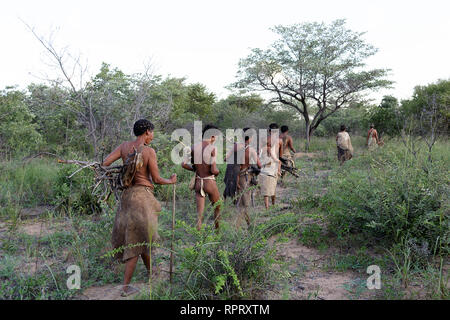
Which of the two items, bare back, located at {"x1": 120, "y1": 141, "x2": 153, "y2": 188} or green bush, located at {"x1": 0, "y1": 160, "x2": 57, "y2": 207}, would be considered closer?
bare back, located at {"x1": 120, "y1": 141, "x2": 153, "y2": 188}

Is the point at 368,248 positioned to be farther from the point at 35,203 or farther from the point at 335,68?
the point at 335,68

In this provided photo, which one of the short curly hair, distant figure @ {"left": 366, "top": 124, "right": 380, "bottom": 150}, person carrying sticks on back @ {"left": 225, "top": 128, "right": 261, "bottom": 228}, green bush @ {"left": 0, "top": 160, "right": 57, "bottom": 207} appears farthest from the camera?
distant figure @ {"left": 366, "top": 124, "right": 380, "bottom": 150}

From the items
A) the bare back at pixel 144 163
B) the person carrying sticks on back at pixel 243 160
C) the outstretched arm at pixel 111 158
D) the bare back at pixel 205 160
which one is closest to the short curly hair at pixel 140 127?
the bare back at pixel 144 163

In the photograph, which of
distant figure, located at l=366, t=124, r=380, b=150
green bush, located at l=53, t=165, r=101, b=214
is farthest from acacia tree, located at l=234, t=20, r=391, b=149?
green bush, located at l=53, t=165, r=101, b=214

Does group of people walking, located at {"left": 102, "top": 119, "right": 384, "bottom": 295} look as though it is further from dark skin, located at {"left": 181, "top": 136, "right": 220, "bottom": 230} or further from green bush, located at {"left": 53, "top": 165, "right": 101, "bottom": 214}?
green bush, located at {"left": 53, "top": 165, "right": 101, "bottom": 214}

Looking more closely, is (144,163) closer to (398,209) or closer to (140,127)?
(140,127)

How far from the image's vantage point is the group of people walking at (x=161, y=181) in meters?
3.11

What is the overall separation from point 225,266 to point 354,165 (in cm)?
791

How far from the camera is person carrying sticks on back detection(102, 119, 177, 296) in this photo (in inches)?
121

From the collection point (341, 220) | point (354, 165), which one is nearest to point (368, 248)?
point (341, 220)

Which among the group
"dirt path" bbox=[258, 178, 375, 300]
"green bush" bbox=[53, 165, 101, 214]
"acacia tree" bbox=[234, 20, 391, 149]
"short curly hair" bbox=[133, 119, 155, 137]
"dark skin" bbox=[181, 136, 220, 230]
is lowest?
"dirt path" bbox=[258, 178, 375, 300]

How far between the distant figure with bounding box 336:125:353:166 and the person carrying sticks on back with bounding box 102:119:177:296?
27.5 ft

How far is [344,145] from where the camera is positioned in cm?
1056

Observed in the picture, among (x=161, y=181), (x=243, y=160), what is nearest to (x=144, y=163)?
(x=161, y=181)
